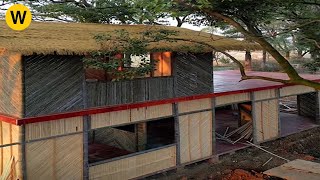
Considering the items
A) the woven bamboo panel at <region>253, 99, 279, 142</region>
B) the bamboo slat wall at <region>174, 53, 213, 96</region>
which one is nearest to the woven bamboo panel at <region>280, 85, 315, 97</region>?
the woven bamboo panel at <region>253, 99, 279, 142</region>

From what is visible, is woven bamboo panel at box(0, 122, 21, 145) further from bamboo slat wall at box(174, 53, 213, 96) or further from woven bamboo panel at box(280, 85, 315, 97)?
woven bamboo panel at box(280, 85, 315, 97)

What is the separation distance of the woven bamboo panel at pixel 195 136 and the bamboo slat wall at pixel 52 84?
5.20 metres

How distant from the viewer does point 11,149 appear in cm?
1212

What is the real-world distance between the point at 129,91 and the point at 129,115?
0.93 m

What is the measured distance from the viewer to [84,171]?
1300 centimetres

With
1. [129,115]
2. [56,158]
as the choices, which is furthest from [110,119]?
[56,158]

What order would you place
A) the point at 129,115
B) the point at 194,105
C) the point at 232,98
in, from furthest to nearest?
the point at 232,98 < the point at 194,105 < the point at 129,115

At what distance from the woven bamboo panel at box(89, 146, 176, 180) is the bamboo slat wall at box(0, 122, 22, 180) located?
257 centimetres

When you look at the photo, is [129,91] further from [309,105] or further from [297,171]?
[309,105]

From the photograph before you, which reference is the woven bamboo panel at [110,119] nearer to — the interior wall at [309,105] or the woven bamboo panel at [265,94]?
the woven bamboo panel at [265,94]

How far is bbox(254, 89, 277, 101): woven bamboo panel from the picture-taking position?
1961cm

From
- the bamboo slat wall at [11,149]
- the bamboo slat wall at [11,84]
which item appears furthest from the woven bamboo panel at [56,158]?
the bamboo slat wall at [11,84]

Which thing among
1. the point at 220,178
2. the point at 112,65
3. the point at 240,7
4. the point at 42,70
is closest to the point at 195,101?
the point at 220,178

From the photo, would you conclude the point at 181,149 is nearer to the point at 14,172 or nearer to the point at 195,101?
the point at 195,101
